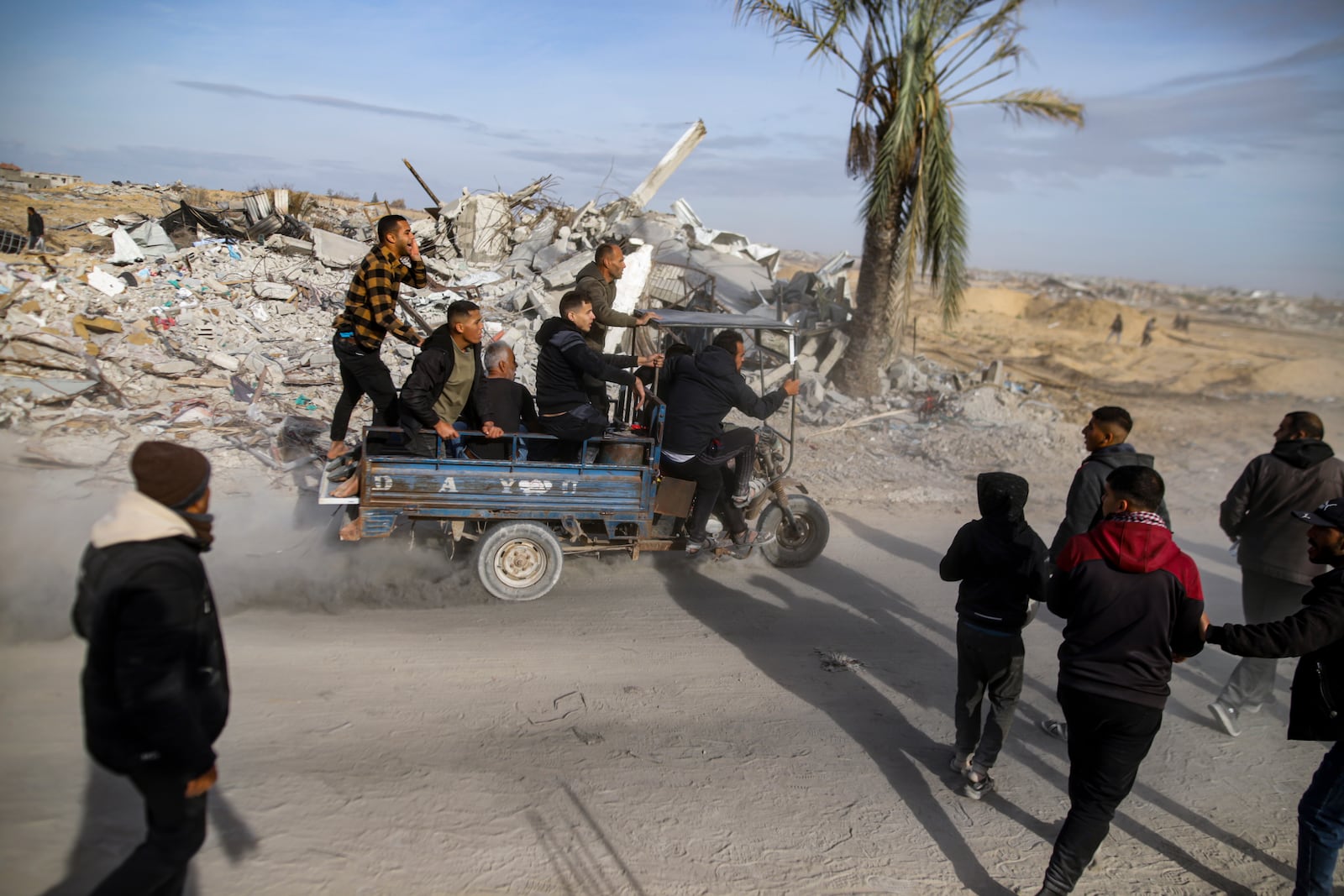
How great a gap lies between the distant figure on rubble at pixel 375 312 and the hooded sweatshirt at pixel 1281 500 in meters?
5.91

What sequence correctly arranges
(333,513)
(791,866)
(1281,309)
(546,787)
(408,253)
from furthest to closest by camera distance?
(1281,309), (333,513), (408,253), (546,787), (791,866)

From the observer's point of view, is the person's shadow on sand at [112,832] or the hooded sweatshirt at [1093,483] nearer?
the person's shadow on sand at [112,832]

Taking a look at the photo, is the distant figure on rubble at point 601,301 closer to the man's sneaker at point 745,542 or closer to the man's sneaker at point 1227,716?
the man's sneaker at point 745,542

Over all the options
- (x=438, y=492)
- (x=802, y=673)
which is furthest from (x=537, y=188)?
(x=802, y=673)

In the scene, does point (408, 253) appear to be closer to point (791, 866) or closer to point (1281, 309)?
point (791, 866)

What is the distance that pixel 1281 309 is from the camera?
37906mm

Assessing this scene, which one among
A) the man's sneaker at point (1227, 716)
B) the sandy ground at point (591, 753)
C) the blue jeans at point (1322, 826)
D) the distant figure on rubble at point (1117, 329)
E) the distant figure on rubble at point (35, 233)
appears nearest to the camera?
the blue jeans at point (1322, 826)

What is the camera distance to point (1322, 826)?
3.42 meters

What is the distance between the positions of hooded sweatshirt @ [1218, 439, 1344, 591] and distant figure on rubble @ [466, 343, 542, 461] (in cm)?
497

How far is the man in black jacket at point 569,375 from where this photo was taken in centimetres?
645

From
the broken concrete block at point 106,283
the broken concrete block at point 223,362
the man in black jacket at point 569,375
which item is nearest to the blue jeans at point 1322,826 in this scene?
the man in black jacket at point 569,375

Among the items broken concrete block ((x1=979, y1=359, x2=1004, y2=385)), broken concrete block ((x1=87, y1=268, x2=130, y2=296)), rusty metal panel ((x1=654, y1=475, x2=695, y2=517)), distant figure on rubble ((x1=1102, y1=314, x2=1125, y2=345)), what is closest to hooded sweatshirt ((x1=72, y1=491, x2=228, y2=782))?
rusty metal panel ((x1=654, y1=475, x2=695, y2=517))

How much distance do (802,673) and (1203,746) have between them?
2.47 metres

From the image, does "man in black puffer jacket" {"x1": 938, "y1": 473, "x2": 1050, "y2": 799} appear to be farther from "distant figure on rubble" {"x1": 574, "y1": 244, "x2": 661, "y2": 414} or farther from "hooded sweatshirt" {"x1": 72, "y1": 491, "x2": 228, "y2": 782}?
"distant figure on rubble" {"x1": 574, "y1": 244, "x2": 661, "y2": 414}
